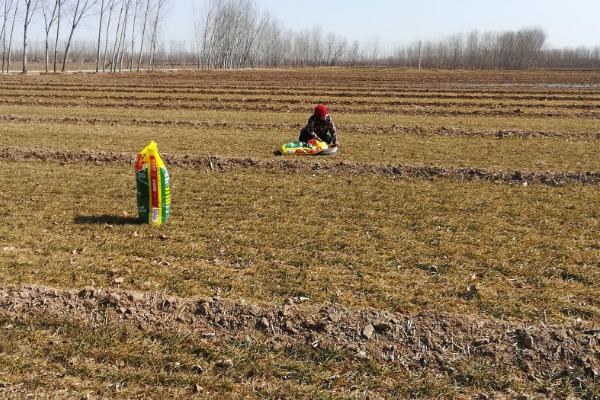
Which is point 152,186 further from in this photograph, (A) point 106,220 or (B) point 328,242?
(B) point 328,242


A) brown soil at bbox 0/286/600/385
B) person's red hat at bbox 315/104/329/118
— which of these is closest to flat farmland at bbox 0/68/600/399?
brown soil at bbox 0/286/600/385

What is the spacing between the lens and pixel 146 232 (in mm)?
7086

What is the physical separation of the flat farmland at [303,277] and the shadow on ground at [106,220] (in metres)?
0.04

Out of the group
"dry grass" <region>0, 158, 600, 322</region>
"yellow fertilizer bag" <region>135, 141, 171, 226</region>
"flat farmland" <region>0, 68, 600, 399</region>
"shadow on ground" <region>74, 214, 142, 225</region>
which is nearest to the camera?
"flat farmland" <region>0, 68, 600, 399</region>

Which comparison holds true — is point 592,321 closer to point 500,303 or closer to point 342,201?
A: point 500,303

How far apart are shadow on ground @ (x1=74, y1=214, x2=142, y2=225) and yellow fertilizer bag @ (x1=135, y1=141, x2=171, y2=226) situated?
26cm

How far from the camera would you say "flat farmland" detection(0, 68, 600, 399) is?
3.88 m

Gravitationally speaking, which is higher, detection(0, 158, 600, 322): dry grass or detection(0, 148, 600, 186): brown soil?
detection(0, 148, 600, 186): brown soil

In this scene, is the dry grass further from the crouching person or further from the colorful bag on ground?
the crouching person

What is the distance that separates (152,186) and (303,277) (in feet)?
9.12

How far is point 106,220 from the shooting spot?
301 inches

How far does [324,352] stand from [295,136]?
1320 cm

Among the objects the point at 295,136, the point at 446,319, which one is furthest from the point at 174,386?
the point at 295,136

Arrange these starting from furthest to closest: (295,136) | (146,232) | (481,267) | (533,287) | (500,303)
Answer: (295,136), (146,232), (481,267), (533,287), (500,303)
